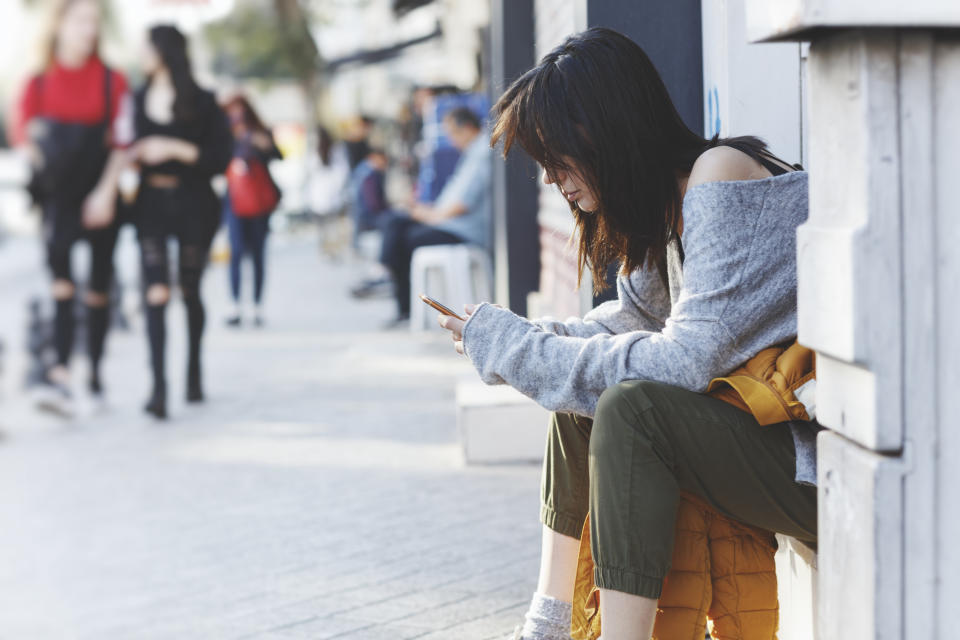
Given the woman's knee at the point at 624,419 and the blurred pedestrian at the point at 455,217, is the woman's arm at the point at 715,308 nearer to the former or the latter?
the woman's knee at the point at 624,419

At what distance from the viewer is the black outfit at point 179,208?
22.5 feet

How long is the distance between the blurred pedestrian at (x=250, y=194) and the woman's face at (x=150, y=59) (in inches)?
155

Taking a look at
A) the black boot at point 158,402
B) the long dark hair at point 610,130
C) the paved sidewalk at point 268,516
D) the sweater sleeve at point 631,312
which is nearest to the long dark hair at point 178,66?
the black boot at point 158,402

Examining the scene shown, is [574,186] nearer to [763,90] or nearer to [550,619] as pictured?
[550,619]

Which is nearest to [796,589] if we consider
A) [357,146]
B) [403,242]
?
[403,242]

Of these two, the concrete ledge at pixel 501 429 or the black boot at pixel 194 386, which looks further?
the black boot at pixel 194 386

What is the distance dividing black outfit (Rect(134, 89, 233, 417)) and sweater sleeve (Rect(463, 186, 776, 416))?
15.2 feet

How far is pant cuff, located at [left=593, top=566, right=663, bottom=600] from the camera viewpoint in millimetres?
2371

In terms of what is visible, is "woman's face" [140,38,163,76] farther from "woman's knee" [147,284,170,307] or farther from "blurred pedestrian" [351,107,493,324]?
"blurred pedestrian" [351,107,493,324]

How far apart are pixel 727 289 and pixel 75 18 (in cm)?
557

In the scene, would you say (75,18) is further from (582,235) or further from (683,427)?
(683,427)

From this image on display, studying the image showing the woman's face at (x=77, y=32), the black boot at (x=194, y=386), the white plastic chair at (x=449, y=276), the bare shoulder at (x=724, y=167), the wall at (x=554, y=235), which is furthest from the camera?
the white plastic chair at (x=449, y=276)

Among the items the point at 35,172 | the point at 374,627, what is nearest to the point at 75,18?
the point at 35,172

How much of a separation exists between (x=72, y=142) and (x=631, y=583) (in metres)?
5.51
